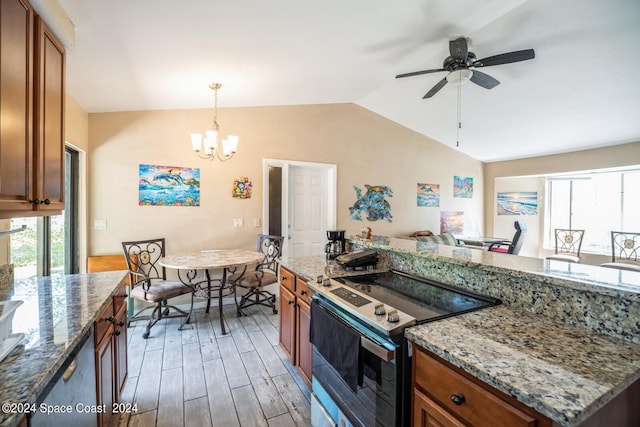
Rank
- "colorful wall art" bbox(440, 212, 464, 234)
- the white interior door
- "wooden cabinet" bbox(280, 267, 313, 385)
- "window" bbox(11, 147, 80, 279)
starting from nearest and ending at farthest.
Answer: "wooden cabinet" bbox(280, 267, 313, 385), "window" bbox(11, 147, 80, 279), the white interior door, "colorful wall art" bbox(440, 212, 464, 234)

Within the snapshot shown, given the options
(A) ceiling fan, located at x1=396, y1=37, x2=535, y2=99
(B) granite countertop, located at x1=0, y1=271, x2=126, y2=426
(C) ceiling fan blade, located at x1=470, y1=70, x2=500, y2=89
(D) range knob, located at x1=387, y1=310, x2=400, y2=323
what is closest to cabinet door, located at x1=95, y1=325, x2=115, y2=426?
(B) granite countertop, located at x1=0, y1=271, x2=126, y2=426

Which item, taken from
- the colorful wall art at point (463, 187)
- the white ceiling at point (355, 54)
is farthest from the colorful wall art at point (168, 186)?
the colorful wall art at point (463, 187)

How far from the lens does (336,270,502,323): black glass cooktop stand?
Result: 127cm

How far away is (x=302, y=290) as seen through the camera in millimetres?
1976

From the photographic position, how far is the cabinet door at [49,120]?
1.36 m

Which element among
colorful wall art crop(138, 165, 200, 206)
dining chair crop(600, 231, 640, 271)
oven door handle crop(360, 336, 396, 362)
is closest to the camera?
oven door handle crop(360, 336, 396, 362)

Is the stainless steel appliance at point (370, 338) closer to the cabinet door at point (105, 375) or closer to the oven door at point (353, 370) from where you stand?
the oven door at point (353, 370)

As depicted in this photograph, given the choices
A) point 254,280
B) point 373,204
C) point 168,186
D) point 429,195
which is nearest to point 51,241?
point 168,186

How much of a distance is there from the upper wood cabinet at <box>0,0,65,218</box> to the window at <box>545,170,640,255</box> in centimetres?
754

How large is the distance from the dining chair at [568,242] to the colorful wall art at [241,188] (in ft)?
18.4

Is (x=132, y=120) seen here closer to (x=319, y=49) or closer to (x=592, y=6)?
(x=319, y=49)

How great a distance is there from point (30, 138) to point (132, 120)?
2.43 m

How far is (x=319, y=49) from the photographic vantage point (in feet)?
8.52

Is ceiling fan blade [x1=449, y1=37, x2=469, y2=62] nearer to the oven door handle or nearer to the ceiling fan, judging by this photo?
the ceiling fan
